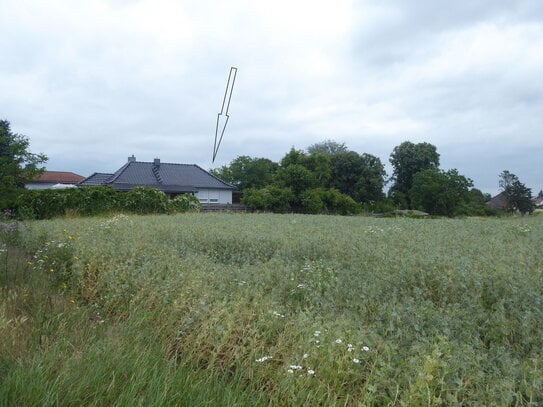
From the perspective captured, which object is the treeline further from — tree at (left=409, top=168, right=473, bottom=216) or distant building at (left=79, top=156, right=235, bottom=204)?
distant building at (left=79, top=156, right=235, bottom=204)

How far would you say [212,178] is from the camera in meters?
35.7

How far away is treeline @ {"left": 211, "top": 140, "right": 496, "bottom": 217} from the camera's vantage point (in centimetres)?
2577

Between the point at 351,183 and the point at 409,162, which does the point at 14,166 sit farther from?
the point at 409,162

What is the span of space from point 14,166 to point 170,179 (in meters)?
17.8

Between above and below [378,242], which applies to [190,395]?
below

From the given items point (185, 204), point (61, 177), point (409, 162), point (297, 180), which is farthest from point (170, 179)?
point (61, 177)

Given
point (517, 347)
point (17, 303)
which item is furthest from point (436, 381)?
point (17, 303)

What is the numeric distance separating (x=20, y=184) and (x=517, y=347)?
18.6 metres

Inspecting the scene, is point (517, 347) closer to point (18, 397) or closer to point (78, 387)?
point (78, 387)

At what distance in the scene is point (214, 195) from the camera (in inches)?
1358

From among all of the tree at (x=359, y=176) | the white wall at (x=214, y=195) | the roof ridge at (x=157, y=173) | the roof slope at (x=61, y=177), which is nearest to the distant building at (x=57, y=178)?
the roof slope at (x=61, y=177)

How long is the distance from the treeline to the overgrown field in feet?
63.9

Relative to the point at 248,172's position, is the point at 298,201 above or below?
below

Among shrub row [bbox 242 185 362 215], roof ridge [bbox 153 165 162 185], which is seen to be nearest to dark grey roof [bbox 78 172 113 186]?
roof ridge [bbox 153 165 162 185]
